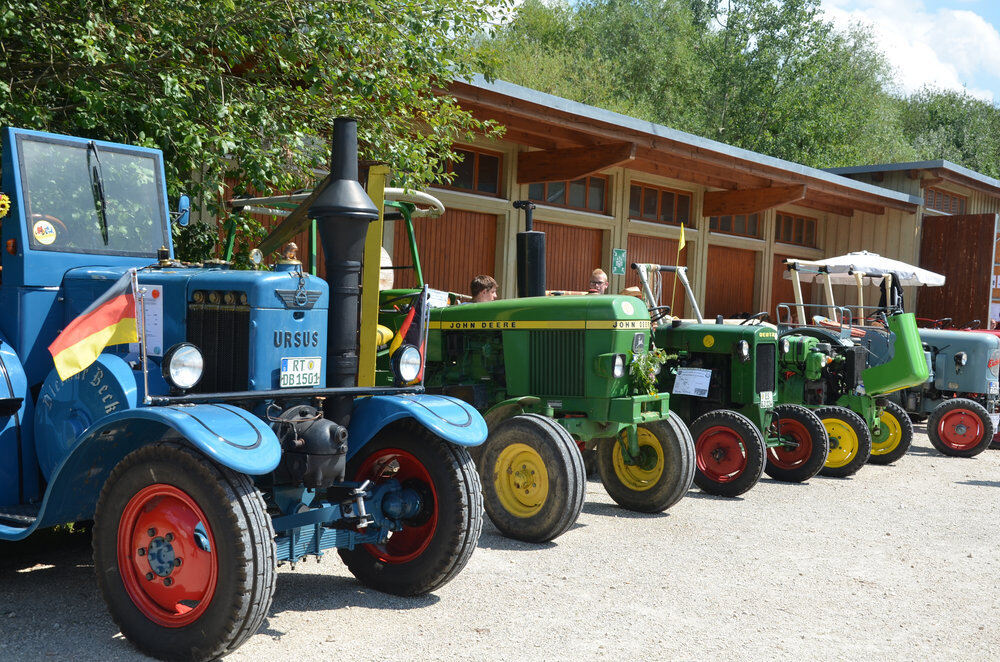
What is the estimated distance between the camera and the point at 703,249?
15.6 m

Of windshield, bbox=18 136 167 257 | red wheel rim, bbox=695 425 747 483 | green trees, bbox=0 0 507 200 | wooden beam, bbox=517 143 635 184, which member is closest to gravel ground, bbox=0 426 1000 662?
red wheel rim, bbox=695 425 747 483

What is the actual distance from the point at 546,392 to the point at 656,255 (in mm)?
9252

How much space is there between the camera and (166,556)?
11.1 ft

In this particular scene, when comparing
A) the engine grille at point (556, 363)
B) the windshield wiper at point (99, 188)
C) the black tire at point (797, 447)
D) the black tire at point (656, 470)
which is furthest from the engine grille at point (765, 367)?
the windshield wiper at point (99, 188)

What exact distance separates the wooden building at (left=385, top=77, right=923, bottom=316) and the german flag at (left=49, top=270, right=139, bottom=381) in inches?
224

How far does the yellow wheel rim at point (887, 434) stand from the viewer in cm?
914

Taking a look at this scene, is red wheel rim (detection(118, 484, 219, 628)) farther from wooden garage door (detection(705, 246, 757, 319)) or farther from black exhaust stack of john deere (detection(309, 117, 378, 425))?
wooden garage door (detection(705, 246, 757, 319))

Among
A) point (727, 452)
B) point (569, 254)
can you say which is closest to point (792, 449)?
point (727, 452)

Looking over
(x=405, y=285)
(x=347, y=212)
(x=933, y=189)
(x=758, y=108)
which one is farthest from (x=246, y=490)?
(x=758, y=108)

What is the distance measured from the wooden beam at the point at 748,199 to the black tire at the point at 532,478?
34.1 ft

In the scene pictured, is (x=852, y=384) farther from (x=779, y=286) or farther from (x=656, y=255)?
(x=779, y=286)

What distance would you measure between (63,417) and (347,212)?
1.53 metres

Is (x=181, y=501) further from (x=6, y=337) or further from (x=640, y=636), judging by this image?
(x=640, y=636)

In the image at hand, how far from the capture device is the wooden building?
11344 millimetres
